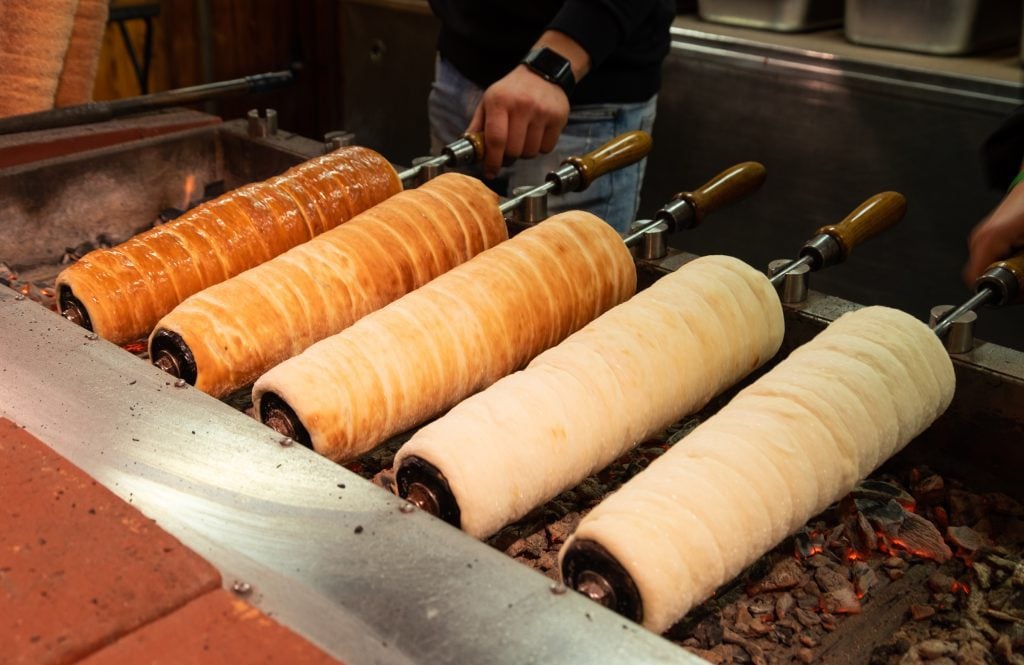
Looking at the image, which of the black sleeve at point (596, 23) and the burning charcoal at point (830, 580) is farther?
the black sleeve at point (596, 23)

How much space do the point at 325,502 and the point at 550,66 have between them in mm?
1560

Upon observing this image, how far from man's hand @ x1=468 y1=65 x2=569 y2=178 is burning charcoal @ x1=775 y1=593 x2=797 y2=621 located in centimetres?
137

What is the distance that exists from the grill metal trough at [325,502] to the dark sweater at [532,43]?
4.34ft

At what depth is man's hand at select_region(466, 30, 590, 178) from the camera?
2.50m

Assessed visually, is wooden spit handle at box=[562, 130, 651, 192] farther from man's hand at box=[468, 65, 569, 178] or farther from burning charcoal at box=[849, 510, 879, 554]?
burning charcoal at box=[849, 510, 879, 554]

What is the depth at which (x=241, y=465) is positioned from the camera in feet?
4.59

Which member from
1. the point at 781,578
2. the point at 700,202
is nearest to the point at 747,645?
the point at 781,578

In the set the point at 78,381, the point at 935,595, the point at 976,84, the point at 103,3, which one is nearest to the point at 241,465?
the point at 78,381

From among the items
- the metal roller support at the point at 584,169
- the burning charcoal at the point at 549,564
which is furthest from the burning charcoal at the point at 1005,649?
the metal roller support at the point at 584,169

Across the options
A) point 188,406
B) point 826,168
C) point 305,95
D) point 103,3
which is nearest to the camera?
point 188,406

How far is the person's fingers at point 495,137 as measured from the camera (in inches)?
98.3

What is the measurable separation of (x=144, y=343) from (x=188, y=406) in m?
0.72

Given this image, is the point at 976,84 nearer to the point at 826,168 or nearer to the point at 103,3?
the point at 826,168

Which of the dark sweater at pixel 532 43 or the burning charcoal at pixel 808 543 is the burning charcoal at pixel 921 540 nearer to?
the burning charcoal at pixel 808 543
